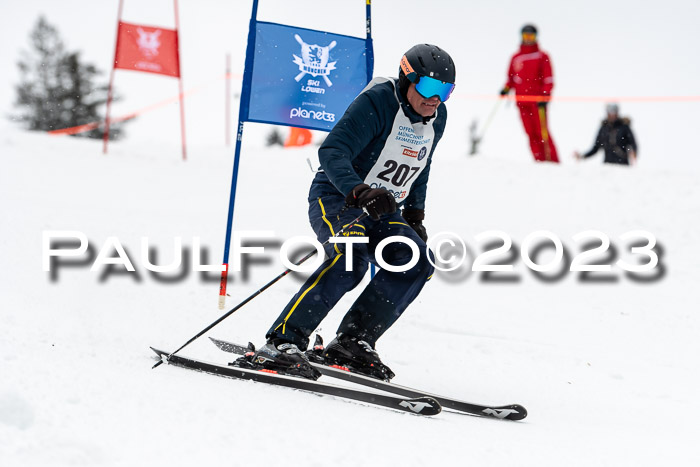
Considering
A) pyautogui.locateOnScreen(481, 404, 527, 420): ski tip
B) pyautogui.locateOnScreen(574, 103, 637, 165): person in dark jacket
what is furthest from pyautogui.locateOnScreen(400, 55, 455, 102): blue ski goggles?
pyautogui.locateOnScreen(574, 103, 637, 165): person in dark jacket

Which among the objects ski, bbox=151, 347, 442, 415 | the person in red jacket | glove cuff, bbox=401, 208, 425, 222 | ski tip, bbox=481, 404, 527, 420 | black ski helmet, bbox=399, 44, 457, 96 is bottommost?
ski tip, bbox=481, 404, 527, 420

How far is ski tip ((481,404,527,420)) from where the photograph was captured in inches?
110

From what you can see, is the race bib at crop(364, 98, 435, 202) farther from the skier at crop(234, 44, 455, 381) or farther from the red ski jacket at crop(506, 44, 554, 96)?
the red ski jacket at crop(506, 44, 554, 96)

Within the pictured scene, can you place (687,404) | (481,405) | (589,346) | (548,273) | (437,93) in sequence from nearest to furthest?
(481,405) < (437,93) < (687,404) < (589,346) < (548,273)

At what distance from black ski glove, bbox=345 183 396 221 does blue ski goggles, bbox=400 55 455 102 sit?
1.93 ft

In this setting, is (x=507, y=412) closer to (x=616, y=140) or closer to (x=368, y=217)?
(x=368, y=217)

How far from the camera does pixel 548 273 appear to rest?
6.52 meters

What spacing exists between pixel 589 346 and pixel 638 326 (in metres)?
0.75

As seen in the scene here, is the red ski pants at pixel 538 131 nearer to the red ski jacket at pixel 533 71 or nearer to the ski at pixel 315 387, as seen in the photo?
the red ski jacket at pixel 533 71

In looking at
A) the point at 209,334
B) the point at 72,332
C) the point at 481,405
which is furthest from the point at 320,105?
the point at 481,405

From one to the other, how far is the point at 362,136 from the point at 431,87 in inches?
15.0

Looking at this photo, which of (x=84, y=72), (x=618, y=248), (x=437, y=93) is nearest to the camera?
(x=437, y=93)

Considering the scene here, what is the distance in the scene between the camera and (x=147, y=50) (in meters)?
10.7

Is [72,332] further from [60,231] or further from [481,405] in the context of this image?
[60,231]
